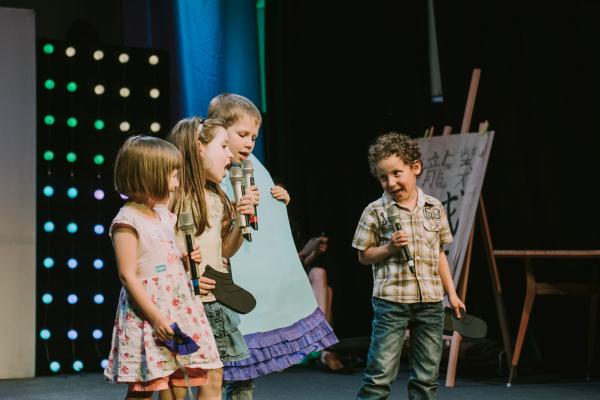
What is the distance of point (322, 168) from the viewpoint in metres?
5.87

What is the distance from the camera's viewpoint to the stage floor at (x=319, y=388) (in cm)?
408

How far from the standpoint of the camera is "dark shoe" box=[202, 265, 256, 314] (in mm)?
2270

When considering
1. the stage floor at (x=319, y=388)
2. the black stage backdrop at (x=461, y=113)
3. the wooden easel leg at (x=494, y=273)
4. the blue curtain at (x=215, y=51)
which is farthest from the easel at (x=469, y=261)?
the blue curtain at (x=215, y=51)

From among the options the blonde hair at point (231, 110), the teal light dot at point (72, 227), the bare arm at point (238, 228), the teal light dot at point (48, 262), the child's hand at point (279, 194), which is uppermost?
the blonde hair at point (231, 110)

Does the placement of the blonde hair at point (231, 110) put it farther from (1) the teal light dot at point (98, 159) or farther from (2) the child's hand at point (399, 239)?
(1) the teal light dot at point (98, 159)

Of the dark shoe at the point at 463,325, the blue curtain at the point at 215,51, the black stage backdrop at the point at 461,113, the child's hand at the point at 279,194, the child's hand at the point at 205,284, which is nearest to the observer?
the child's hand at the point at 205,284

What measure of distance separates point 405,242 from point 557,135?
7.62ft

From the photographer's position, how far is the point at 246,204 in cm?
224

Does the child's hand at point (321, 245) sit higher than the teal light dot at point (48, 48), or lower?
lower

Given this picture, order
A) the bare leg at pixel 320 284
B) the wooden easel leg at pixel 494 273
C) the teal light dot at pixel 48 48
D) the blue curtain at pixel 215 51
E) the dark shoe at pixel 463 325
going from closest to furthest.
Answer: the dark shoe at pixel 463 325
the wooden easel leg at pixel 494 273
the teal light dot at pixel 48 48
the bare leg at pixel 320 284
the blue curtain at pixel 215 51

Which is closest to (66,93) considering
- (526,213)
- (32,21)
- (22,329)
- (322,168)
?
(32,21)

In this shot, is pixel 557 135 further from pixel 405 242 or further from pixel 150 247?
pixel 150 247

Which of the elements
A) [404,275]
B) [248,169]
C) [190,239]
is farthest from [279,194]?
[404,275]

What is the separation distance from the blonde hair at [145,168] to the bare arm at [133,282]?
0.11 m
